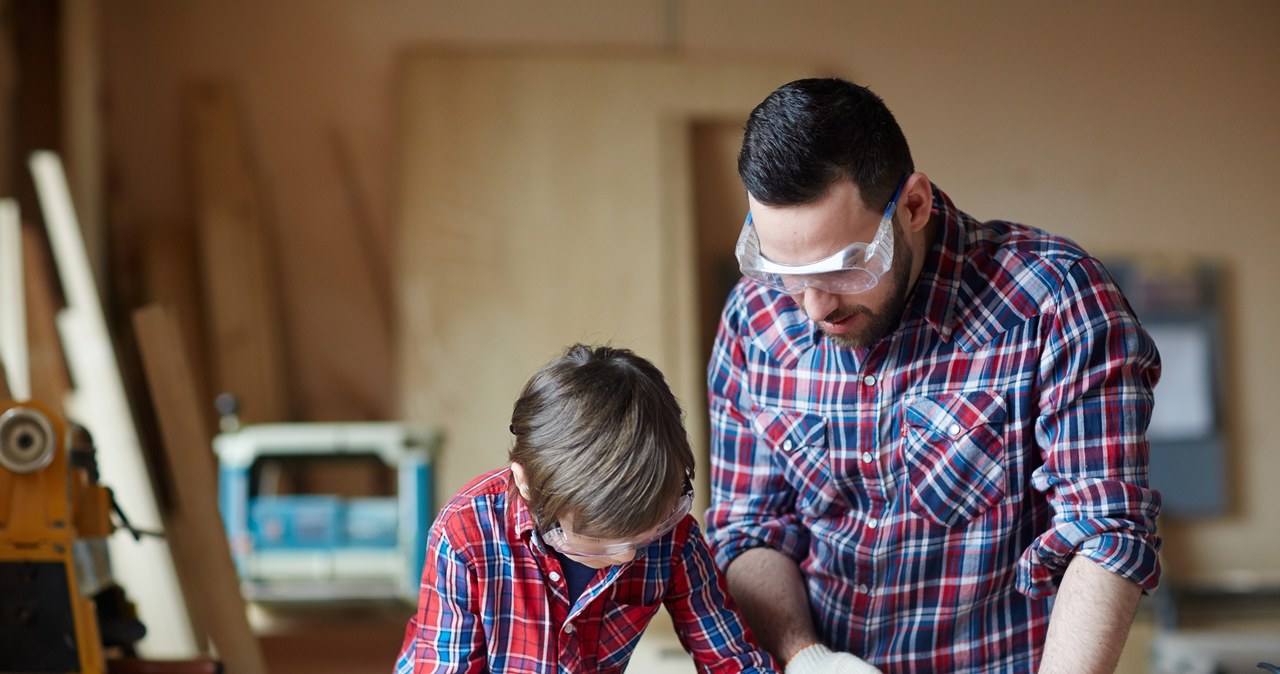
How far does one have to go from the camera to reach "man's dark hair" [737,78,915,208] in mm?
1383

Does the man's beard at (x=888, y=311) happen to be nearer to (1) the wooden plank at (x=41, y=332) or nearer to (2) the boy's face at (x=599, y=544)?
(2) the boy's face at (x=599, y=544)

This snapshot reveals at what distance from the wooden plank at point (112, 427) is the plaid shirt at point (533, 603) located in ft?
5.42

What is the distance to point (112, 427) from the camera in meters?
3.02

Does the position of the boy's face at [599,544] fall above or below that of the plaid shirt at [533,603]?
above

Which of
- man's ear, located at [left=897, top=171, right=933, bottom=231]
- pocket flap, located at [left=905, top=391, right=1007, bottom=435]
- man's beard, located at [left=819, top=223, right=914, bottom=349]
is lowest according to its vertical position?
pocket flap, located at [left=905, top=391, right=1007, bottom=435]

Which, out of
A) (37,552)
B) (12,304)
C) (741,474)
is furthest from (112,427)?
(741,474)

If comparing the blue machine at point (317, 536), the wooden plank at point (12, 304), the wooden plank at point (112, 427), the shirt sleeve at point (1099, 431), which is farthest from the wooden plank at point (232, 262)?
the shirt sleeve at point (1099, 431)

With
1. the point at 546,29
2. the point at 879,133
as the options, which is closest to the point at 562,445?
the point at 879,133

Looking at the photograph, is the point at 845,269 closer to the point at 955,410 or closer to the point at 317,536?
the point at 955,410

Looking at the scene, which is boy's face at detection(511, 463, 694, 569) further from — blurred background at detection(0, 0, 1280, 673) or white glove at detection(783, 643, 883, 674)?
blurred background at detection(0, 0, 1280, 673)

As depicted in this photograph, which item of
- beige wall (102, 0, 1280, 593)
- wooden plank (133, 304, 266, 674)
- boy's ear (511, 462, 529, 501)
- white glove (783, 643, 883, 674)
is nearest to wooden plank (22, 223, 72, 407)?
wooden plank (133, 304, 266, 674)

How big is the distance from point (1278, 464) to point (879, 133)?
148 inches

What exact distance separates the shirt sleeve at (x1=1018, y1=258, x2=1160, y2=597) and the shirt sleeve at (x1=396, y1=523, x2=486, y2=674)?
0.75 m

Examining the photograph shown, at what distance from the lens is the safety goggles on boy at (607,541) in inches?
57.5
